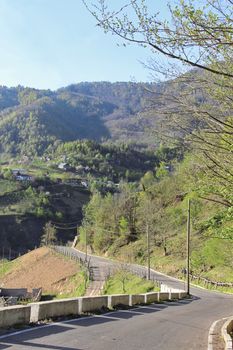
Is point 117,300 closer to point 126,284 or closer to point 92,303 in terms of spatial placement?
point 92,303

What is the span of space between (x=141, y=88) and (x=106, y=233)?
313 feet

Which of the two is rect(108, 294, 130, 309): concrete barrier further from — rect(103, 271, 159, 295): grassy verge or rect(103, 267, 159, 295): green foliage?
rect(103, 267, 159, 295): green foliage

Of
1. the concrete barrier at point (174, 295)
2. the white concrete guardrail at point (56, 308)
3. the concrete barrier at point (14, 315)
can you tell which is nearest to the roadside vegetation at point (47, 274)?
the concrete barrier at point (174, 295)

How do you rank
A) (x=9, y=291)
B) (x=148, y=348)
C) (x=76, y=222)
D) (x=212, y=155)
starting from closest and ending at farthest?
(x=148, y=348), (x=212, y=155), (x=9, y=291), (x=76, y=222)

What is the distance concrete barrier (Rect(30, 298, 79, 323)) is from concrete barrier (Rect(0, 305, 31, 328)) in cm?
52

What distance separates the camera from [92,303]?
682 inches

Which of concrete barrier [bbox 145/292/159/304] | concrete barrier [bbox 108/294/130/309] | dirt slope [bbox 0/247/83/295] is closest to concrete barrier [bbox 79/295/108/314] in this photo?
concrete barrier [bbox 108/294/130/309]

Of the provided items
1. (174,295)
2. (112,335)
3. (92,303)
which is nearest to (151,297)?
(174,295)

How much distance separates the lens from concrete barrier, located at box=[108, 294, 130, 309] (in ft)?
63.7

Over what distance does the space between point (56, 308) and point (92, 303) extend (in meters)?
3.20

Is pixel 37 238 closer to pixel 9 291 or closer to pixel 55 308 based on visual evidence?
pixel 9 291

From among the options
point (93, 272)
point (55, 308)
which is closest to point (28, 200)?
point (93, 272)

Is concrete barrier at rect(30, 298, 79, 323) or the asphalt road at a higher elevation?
concrete barrier at rect(30, 298, 79, 323)

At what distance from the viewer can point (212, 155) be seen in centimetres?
1233
